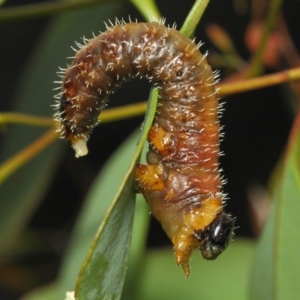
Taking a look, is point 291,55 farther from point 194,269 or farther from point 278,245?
point 278,245

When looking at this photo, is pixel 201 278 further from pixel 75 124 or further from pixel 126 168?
pixel 75 124

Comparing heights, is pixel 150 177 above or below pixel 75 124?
below

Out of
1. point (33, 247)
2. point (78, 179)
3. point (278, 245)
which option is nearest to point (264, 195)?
point (78, 179)

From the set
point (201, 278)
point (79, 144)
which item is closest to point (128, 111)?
point (79, 144)

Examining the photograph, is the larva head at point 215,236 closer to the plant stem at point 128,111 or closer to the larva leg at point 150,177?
the larva leg at point 150,177

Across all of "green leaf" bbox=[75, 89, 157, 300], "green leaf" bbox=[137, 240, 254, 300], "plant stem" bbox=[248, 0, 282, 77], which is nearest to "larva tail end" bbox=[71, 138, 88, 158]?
"green leaf" bbox=[75, 89, 157, 300]
